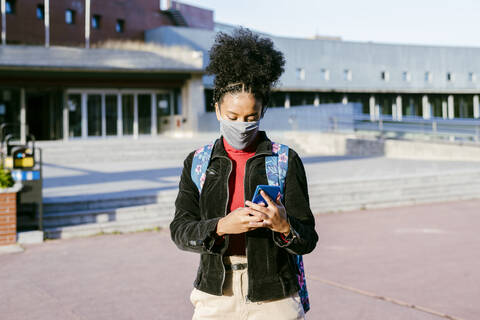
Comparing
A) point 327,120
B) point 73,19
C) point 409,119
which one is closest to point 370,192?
point 409,119

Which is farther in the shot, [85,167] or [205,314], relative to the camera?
[85,167]

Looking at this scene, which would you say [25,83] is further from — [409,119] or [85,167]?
[409,119]

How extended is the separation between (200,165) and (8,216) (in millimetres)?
6225

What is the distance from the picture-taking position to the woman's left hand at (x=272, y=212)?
163 cm

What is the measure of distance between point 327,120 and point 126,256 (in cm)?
1957

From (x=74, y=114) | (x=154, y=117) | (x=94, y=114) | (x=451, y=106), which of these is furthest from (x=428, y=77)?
(x=74, y=114)

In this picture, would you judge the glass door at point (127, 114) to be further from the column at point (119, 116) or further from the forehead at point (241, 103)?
the forehead at point (241, 103)

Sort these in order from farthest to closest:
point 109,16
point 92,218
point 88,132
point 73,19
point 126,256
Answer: point 109,16 < point 73,19 < point 88,132 < point 92,218 < point 126,256

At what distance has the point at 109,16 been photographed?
34875 millimetres

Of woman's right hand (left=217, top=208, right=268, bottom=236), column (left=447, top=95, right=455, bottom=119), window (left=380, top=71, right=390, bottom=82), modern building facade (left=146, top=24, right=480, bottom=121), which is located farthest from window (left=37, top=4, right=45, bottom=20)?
column (left=447, top=95, right=455, bottom=119)

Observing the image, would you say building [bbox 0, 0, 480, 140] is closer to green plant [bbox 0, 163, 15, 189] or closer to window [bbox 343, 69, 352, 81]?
window [bbox 343, 69, 352, 81]

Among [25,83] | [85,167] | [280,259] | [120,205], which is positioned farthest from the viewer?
[25,83]

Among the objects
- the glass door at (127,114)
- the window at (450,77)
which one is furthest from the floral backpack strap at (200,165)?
the window at (450,77)

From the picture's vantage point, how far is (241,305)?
1987 mm
